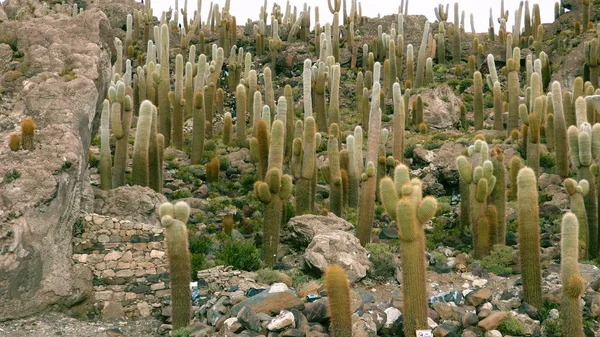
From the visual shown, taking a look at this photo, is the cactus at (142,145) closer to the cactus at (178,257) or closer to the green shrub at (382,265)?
the cactus at (178,257)

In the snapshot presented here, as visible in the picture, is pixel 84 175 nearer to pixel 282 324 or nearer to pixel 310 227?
pixel 310 227

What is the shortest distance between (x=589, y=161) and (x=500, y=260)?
2.51 metres

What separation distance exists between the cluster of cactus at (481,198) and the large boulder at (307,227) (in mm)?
2658

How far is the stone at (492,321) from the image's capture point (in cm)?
962

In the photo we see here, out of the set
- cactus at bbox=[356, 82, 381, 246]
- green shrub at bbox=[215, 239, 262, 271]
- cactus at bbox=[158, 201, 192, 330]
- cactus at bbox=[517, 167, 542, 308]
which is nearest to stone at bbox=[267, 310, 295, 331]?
cactus at bbox=[158, 201, 192, 330]

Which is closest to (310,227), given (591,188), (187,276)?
(187,276)

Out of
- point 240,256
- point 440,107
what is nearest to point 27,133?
point 240,256

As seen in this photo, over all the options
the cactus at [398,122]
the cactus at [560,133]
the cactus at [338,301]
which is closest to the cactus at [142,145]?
the cactus at [398,122]

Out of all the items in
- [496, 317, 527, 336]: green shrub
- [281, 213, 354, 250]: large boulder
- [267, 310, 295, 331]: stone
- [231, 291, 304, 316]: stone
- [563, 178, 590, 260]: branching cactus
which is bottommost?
[496, 317, 527, 336]: green shrub

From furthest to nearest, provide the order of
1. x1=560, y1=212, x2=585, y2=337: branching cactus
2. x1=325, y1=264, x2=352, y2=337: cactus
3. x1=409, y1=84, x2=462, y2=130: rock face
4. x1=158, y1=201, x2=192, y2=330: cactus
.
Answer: x1=409, y1=84, x2=462, y2=130: rock face
x1=158, y1=201, x2=192, y2=330: cactus
x1=560, y1=212, x2=585, y2=337: branching cactus
x1=325, y1=264, x2=352, y2=337: cactus

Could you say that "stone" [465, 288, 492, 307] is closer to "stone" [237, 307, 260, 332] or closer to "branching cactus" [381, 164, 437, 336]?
"branching cactus" [381, 164, 437, 336]

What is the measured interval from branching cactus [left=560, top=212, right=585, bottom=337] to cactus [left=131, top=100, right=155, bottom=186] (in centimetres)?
793

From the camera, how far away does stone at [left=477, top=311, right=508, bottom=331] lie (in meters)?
9.62

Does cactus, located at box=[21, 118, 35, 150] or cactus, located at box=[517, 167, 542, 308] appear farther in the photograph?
cactus, located at box=[21, 118, 35, 150]
